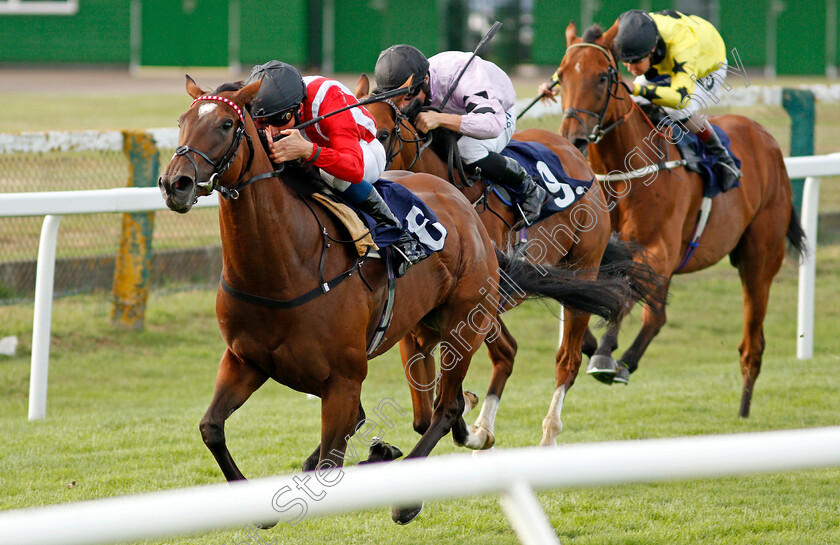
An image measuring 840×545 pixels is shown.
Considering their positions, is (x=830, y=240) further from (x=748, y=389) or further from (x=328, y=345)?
(x=328, y=345)

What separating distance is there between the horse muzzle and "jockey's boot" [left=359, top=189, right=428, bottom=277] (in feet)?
2.50

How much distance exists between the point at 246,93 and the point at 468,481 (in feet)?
5.92

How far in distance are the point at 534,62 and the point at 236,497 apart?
1833 centimetres

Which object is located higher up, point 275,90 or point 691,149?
point 275,90

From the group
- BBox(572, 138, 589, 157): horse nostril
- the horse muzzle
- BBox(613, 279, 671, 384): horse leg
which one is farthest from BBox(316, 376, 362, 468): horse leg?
BBox(572, 138, 589, 157): horse nostril

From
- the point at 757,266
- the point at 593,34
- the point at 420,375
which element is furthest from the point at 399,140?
the point at 757,266

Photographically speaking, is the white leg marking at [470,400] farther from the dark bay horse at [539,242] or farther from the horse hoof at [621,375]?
the horse hoof at [621,375]

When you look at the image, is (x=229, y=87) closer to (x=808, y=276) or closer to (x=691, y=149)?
(x=691, y=149)

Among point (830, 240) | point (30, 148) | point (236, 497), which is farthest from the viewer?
point (830, 240)

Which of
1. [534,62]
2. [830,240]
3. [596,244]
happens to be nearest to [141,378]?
[596,244]

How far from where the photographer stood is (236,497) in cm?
119

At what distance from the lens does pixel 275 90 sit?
3053 mm

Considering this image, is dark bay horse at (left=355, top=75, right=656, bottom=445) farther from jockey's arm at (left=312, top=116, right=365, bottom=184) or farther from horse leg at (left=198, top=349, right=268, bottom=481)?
horse leg at (left=198, top=349, right=268, bottom=481)

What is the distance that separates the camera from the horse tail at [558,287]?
4.01m
